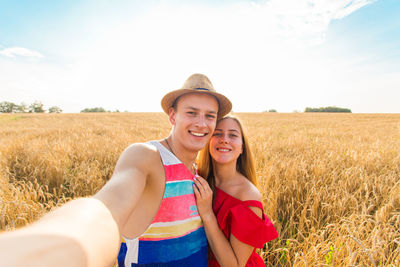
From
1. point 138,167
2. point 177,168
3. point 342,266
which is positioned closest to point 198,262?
point 177,168

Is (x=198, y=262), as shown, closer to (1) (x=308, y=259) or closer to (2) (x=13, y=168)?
(1) (x=308, y=259)

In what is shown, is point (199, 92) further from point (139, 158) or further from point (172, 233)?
point (172, 233)

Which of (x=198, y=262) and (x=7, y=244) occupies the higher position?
(x=7, y=244)

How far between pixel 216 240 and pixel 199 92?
1.08 meters

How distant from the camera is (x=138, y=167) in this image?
1.13 meters

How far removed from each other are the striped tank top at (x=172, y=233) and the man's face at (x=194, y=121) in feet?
0.75

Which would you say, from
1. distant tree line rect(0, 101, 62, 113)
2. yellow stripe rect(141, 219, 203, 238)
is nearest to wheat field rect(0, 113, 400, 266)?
yellow stripe rect(141, 219, 203, 238)

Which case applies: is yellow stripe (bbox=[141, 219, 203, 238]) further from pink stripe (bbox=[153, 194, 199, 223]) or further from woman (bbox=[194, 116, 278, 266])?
woman (bbox=[194, 116, 278, 266])

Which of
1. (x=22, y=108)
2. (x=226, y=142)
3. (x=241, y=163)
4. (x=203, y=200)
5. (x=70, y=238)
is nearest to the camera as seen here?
(x=70, y=238)

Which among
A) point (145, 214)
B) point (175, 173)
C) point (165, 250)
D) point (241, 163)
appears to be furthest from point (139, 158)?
point (241, 163)

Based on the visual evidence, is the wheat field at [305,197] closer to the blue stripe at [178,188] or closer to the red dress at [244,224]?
the red dress at [244,224]

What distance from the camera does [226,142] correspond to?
167 centimetres

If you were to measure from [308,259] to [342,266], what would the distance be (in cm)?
24

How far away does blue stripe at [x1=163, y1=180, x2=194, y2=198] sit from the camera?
1.18 m
